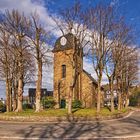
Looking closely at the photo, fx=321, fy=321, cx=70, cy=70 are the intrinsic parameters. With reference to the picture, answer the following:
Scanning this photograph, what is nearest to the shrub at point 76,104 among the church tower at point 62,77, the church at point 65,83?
the church at point 65,83

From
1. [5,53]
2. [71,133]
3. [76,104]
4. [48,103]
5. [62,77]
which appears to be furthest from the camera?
[62,77]

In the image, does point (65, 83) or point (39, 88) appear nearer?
point (39, 88)

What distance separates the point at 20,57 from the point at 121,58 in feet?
50.7

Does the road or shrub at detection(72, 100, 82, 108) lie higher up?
shrub at detection(72, 100, 82, 108)

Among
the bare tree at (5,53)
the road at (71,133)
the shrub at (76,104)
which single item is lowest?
the road at (71,133)

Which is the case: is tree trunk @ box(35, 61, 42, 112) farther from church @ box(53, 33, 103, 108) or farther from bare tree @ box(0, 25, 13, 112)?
church @ box(53, 33, 103, 108)

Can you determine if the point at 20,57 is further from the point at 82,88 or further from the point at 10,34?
the point at 82,88

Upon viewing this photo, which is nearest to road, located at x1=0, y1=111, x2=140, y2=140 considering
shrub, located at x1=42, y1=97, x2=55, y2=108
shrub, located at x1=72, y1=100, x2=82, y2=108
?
shrub, located at x1=72, y1=100, x2=82, y2=108

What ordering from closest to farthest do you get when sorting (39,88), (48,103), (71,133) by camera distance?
(71,133) < (39,88) < (48,103)

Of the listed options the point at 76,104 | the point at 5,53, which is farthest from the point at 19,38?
the point at 76,104

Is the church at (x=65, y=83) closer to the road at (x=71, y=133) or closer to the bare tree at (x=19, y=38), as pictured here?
the bare tree at (x=19, y=38)

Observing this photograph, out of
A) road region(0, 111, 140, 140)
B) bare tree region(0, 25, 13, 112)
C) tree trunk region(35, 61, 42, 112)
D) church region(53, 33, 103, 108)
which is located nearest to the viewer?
road region(0, 111, 140, 140)

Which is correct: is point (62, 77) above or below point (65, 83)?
above

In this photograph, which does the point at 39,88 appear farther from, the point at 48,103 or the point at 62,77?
the point at 62,77
